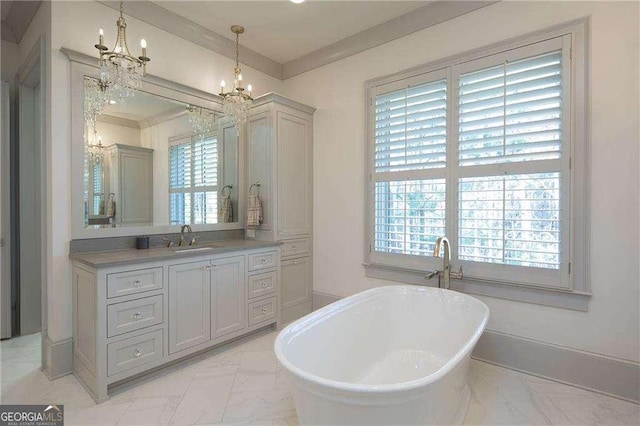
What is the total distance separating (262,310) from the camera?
3.11m

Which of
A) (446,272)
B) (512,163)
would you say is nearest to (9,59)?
(446,272)

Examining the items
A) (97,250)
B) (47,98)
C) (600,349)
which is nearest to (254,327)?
(97,250)

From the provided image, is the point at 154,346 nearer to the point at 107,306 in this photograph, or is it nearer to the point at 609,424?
the point at 107,306

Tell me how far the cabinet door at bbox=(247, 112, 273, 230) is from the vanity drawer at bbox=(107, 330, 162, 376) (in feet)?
4.71

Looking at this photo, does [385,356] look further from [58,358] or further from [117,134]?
[117,134]

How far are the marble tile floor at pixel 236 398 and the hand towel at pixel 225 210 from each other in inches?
55.0

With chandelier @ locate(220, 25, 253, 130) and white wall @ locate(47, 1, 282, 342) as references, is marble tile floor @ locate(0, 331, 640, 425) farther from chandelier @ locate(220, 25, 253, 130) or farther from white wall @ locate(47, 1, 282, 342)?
chandelier @ locate(220, 25, 253, 130)

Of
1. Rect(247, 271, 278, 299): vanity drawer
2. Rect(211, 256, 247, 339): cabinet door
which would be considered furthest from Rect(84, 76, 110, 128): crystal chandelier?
Rect(247, 271, 278, 299): vanity drawer

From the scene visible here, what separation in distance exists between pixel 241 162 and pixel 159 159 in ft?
2.85

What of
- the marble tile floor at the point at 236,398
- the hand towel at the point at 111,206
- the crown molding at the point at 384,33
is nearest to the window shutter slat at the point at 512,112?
the crown molding at the point at 384,33

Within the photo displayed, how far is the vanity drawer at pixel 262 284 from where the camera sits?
3005mm

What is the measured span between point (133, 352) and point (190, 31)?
2.76m

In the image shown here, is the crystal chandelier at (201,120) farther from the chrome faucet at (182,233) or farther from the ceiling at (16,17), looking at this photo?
the ceiling at (16,17)

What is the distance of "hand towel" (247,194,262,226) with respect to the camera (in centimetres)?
Answer: 334
